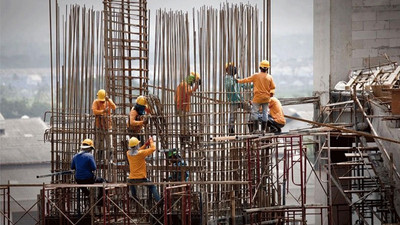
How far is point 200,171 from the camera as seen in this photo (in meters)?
30.8

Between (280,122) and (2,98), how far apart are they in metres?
23.3

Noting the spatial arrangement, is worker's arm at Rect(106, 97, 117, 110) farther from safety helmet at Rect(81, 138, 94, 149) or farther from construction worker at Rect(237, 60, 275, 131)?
construction worker at Rect(237, 60, 275, 131)

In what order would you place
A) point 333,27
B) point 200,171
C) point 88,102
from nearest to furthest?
point 200,171
point 88,102
point 333,27

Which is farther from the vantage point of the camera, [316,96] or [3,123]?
[3,123]

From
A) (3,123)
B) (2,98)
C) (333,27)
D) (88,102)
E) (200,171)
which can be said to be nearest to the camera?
(200,171)

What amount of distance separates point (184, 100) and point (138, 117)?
1249 millimetres

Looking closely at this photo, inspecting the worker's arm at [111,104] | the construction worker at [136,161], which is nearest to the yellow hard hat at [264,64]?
the construction worker at [136,161]

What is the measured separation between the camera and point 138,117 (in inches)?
1211

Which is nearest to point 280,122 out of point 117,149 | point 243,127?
point 243,127

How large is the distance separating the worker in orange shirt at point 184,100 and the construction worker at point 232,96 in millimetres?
720

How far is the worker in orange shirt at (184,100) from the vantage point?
3094 centimetres

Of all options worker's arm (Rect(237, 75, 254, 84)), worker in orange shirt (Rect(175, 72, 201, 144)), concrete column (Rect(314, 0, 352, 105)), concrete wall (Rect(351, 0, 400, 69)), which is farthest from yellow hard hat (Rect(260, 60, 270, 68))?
concrete column (Rect(314, 0, 352, 105))

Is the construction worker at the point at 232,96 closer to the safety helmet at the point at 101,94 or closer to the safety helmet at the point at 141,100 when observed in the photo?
the safety helmet at the point at 141,100

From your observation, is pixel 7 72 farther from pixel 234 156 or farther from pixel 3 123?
pixel 234 156
